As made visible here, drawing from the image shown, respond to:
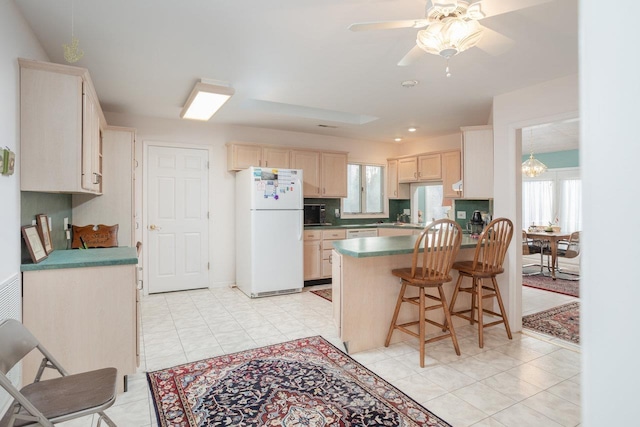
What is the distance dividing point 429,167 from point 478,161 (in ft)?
5.54

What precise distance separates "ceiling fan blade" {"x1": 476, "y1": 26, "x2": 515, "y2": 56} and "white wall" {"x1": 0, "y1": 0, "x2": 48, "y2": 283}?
2804 millimetres

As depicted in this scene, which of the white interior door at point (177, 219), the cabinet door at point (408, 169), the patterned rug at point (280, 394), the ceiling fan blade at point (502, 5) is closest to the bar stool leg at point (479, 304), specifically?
the patterned rug at point (280, 394)

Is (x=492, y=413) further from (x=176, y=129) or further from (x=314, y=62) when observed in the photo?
(x=176, y=129)

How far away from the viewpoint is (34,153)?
85.7 inches

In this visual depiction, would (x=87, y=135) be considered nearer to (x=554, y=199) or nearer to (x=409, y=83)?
(x=409, y=83)

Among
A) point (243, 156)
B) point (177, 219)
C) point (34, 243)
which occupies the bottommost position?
point (34, 243)

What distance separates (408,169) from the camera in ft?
19.8

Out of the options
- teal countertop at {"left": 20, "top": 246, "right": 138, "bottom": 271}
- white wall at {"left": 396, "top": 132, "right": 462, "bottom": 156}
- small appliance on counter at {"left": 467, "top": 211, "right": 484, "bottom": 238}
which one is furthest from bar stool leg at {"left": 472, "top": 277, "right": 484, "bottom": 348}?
teal countertop at {"left": 20, "top": 246, "right": 138, "bottom": 271}

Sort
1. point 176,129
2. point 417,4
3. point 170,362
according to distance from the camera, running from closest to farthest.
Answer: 1. point 417,4
2. point 170,362
3. point 176,129

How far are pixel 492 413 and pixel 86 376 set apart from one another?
2.20m

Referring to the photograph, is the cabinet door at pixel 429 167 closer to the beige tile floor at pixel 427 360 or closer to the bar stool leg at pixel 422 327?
the beige tile floor at pixel 427 360

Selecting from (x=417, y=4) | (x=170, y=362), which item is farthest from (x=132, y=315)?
(x=417, y=4)

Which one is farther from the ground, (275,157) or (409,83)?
(409,83)

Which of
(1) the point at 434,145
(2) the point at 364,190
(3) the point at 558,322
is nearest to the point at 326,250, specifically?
(2) the point at 364,190
